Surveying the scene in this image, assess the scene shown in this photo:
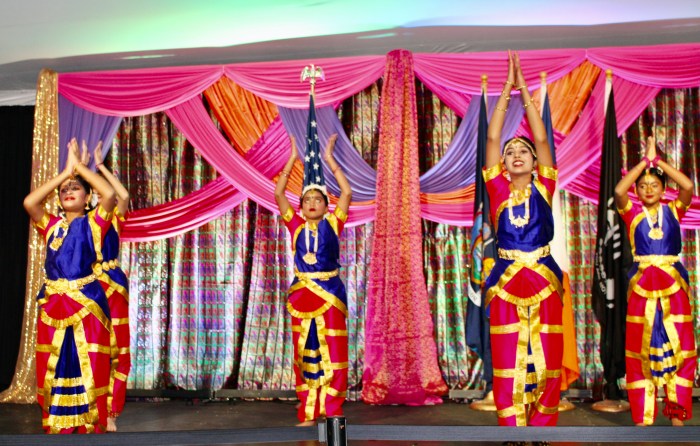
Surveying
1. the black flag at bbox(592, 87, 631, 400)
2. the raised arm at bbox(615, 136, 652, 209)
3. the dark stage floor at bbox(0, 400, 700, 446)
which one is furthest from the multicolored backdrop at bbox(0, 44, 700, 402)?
the raised arm at bbox(615, 136, 652, 209)

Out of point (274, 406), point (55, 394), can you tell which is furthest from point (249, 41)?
point (55, 394)

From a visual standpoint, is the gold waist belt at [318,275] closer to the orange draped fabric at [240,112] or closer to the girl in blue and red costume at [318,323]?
the girl in blue and red costume at [318,323]

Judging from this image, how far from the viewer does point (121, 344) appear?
192 inches

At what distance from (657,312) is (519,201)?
1350mm

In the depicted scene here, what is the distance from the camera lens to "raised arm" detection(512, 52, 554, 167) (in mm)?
3984

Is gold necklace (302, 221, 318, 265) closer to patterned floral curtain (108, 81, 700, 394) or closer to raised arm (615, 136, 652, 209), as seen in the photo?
patterned floral curtain (108, 81, 700, 394)

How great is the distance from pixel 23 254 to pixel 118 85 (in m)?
1.75

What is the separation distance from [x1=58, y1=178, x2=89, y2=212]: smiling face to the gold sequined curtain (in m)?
2.19

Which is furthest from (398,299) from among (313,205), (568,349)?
(568,349)

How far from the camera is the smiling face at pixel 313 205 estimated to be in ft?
16.9

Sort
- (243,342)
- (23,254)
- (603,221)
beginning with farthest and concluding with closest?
(23,254) → (243,342) → (603,221)

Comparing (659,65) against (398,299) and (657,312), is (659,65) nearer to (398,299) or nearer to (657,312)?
(657,312)

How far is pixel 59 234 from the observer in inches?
170

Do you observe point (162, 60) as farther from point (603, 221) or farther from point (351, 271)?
point (603, 221)
